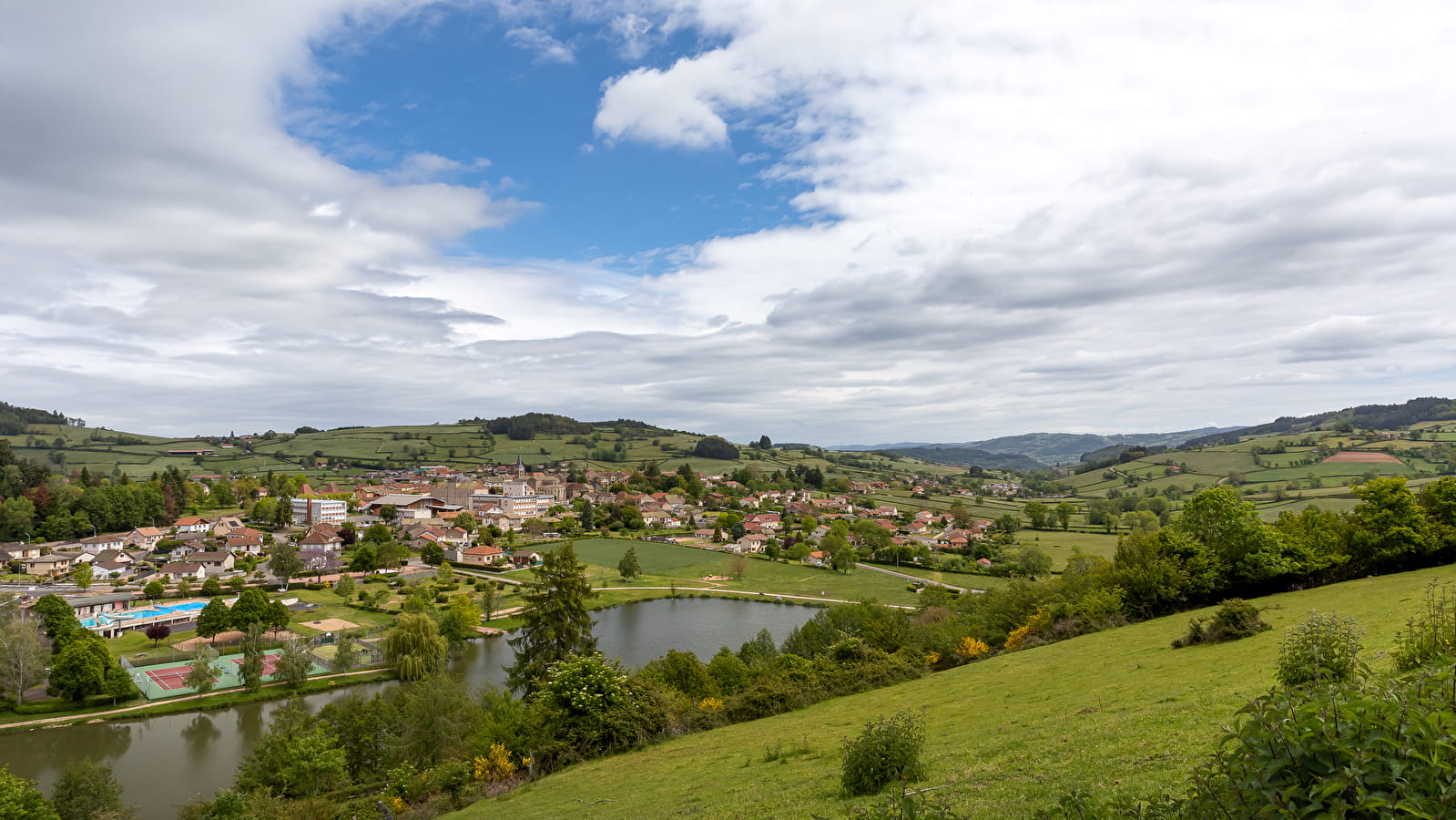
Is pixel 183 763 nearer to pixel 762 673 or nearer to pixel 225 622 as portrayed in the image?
pixel 225 622

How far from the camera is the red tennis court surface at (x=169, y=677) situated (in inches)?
1455

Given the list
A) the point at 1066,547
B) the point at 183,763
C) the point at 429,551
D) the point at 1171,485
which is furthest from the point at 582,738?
the point at 1171,485

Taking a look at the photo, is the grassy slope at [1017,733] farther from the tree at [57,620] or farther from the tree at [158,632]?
the tree at [158,632]

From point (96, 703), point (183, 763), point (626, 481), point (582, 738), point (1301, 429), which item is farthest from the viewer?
point (1301, 429)

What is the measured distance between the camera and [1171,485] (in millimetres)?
109812

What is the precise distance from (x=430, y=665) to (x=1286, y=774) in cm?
4301

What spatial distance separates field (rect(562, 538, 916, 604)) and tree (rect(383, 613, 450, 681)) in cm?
2487

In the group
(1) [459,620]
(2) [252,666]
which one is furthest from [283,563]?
(2) [252,666]

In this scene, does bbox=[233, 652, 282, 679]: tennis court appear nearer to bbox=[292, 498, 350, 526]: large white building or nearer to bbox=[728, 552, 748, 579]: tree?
bbox=[728, 552, 748, 579]: tree

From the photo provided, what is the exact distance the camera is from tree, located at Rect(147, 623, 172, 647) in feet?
146

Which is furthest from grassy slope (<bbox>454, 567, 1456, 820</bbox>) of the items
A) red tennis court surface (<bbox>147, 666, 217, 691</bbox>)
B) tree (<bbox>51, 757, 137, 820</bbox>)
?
red tennis court surface (<bbox>147, 666, 217, 691</bbox>)

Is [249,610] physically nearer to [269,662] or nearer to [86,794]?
[269,662]

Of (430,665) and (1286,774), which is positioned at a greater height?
(1286,774)

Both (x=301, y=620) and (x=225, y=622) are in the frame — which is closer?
(x=225, y=622)
